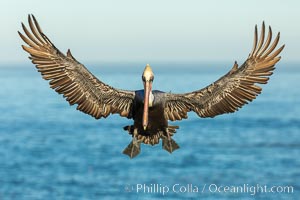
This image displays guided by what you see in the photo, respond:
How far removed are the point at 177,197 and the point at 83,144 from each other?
2619 cm

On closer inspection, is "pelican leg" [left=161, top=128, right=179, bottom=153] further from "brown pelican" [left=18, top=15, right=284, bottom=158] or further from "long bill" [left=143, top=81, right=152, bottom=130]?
"long bill" [left=143, top=81, right=152, bottom=130]

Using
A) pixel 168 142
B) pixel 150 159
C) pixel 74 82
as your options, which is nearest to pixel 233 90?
pixel 168 142

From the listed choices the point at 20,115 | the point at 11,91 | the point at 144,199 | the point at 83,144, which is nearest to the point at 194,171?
the point at 144,199

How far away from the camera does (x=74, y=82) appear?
16.4 m

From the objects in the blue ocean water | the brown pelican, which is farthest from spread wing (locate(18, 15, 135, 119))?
the blue ocean water

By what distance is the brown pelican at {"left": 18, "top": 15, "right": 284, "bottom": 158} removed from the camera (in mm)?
15945

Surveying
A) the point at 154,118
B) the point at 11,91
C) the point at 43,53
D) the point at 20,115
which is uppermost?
the point at 11,91

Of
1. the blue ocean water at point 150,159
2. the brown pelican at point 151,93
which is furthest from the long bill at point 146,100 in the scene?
the blue ocean water at point 150,159

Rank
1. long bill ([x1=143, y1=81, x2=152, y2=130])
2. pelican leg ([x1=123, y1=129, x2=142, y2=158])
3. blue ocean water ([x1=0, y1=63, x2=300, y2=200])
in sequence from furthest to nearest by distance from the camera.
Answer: blue ocean water ([x1=0, y1=63, x2=300, y2=200]) → pelican leg ([x1=123, y1=129, x2=142, y2=158]) → long bill ([x1=143, y1=81, x2=152, y2=130])

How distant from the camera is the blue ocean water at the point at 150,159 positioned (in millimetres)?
62594

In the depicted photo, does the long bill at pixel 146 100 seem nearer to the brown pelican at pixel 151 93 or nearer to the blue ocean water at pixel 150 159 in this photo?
the brown pelican at pixel 151 93

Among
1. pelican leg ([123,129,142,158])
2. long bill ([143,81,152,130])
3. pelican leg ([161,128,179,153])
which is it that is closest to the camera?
long bill ([143,81,152,130])

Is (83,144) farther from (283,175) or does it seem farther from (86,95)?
(86,95)

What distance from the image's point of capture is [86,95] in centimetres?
1647
